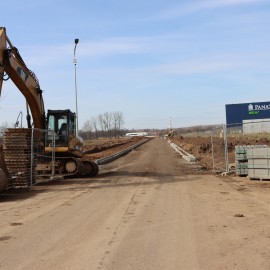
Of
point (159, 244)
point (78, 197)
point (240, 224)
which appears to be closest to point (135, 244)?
point (159, 244)

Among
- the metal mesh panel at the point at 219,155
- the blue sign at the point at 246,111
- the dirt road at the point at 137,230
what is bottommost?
the dirt road at the point at 137,230

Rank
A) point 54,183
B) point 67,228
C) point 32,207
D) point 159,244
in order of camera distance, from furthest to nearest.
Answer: point 54,183, point 32,207, point 67,228, point 159,244

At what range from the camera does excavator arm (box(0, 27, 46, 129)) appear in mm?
15344

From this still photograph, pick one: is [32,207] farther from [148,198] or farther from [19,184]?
[19,184]

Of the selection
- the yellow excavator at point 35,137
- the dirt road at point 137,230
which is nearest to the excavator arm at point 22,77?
the yellow excavator at point 35,137

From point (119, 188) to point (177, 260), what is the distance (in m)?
9.60

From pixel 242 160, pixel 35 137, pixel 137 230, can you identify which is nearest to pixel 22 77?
pixel 35 137

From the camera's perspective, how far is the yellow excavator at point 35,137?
15.6m

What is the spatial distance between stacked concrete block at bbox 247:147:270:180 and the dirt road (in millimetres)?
2114

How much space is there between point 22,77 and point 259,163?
10020 mm

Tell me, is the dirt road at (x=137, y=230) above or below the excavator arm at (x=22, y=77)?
below

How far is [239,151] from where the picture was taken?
1820 cm

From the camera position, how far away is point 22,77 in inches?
668

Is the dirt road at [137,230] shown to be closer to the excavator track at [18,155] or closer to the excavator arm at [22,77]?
the excavator track at [18,155]
